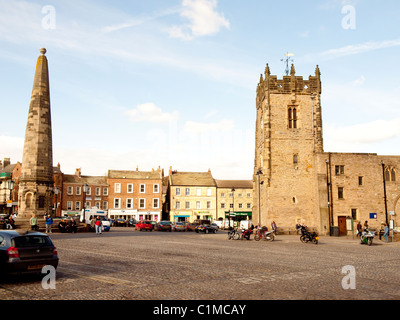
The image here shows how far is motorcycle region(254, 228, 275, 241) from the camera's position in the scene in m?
29.1

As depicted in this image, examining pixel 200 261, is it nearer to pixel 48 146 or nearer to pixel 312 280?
pixel 312 280

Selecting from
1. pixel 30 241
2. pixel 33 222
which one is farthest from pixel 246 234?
pixel 30 241

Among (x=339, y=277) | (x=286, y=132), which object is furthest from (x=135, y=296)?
(x=286, y=132)

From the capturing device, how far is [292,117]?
3975 cm

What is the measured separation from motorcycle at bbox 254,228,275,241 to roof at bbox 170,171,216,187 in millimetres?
39435

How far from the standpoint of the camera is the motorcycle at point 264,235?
29070 mm

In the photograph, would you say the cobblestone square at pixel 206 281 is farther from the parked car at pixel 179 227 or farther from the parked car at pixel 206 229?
the parked car at pixel 179 227

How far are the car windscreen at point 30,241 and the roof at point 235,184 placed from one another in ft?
199

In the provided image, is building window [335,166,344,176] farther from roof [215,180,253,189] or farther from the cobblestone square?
roof [215,180,253,189]

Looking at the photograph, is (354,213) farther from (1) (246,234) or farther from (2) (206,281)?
(2) (206,281)

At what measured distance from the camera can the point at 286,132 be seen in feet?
128

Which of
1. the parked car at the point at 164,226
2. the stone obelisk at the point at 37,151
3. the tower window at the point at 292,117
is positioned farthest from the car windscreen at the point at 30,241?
the parked car at the point at 164,226

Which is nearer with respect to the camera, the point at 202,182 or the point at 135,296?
the point at 135,296
